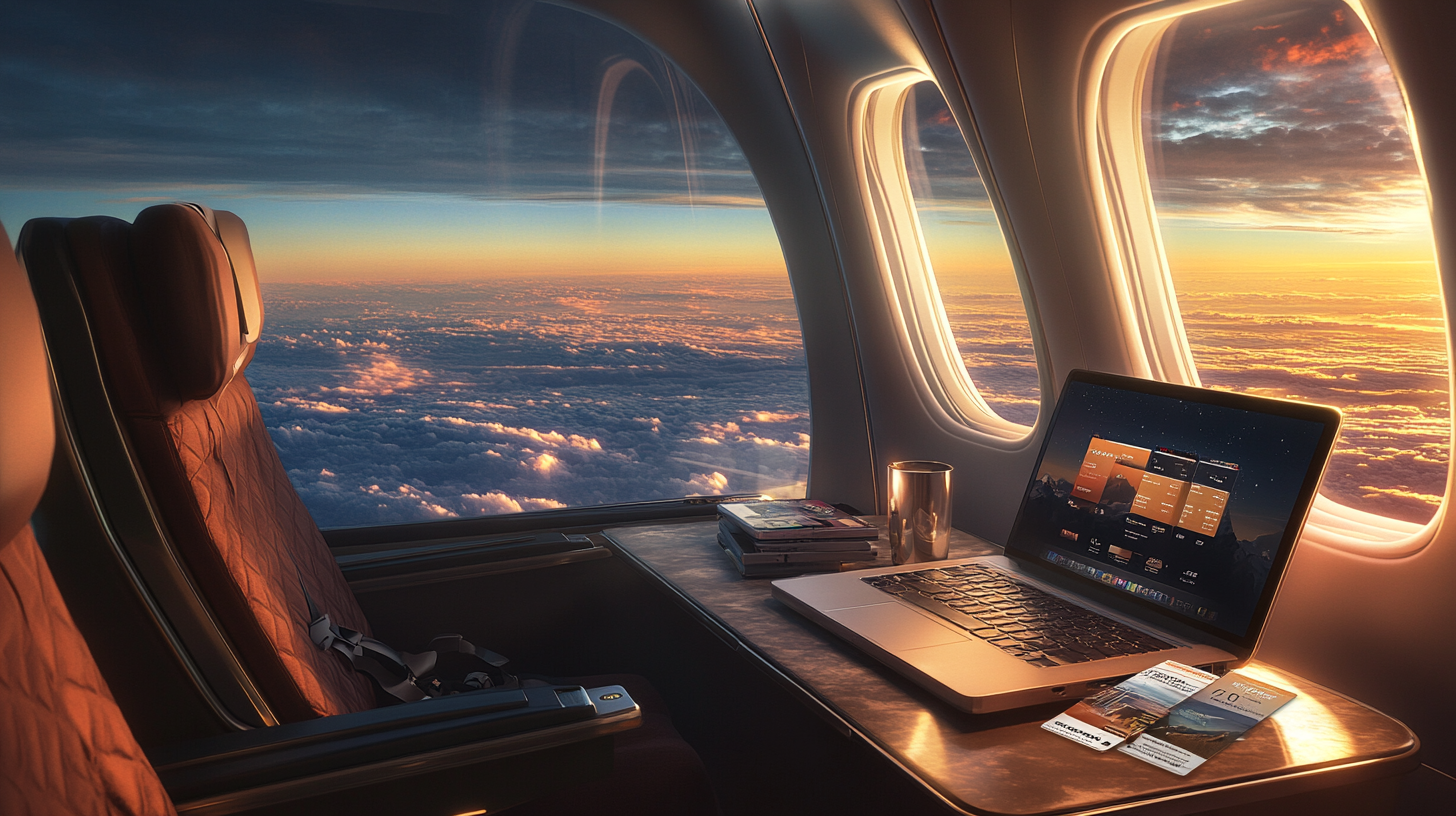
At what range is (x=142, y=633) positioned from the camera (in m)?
1.14

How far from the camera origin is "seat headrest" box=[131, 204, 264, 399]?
47.5 inches

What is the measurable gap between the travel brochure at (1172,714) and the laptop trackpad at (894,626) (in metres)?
0.21

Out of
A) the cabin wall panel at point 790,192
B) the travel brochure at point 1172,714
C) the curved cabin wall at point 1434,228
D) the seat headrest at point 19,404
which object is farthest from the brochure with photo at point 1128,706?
the cabin wall panel at point 790,192

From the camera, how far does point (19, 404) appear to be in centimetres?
56

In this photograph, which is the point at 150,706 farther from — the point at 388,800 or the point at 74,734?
the point at 74,734

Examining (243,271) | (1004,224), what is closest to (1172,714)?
(1004,224)

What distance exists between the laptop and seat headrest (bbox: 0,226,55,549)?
2.93 feet

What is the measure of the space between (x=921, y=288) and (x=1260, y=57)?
3.95 feet

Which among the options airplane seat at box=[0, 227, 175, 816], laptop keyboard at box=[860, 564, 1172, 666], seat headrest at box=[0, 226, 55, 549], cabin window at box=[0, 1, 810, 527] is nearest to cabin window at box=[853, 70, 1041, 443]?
cabin window at box=[0, 1, 810, 527]

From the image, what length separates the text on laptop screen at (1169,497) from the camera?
3.95ft

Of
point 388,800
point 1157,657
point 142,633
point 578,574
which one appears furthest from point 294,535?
point 1157,657

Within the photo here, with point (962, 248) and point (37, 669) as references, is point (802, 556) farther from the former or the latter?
point (962, 248)

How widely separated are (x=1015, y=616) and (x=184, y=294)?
Answer: 1.23 meters

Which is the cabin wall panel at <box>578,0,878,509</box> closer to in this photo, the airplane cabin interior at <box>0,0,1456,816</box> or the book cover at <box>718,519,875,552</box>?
the airplane cabin interior at <box>0,0,1456,816</box>
